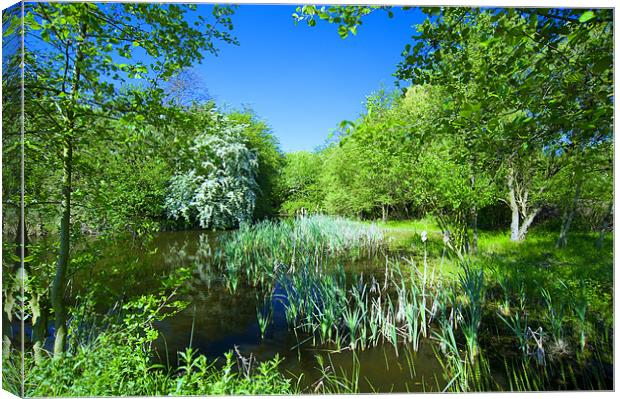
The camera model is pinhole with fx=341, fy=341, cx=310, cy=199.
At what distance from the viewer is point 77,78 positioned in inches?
83.1

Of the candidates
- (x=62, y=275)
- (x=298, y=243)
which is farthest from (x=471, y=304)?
(x=62, y=275)

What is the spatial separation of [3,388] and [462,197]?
3.43m

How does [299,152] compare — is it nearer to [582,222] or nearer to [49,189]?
[49,189]

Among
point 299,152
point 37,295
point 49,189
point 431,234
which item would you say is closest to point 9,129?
point 49,189

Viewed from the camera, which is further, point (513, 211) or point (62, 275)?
point (513, 211)

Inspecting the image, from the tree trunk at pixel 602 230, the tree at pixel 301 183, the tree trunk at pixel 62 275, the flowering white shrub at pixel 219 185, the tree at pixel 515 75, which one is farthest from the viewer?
the tree at pixel 301 183

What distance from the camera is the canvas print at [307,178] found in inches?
82.4

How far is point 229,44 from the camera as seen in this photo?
2.51m

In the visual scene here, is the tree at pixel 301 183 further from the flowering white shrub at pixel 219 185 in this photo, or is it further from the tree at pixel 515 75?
the tree at pixel 515 75

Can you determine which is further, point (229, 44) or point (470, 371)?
point (229, 44)

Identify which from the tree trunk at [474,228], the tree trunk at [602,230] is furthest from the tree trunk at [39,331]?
the tree trunk at [602,230]

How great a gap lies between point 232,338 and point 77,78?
2024 millimetres

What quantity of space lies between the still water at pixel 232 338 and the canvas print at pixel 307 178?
0.05 ft

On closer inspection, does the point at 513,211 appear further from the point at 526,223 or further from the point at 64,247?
the point at 64,247
